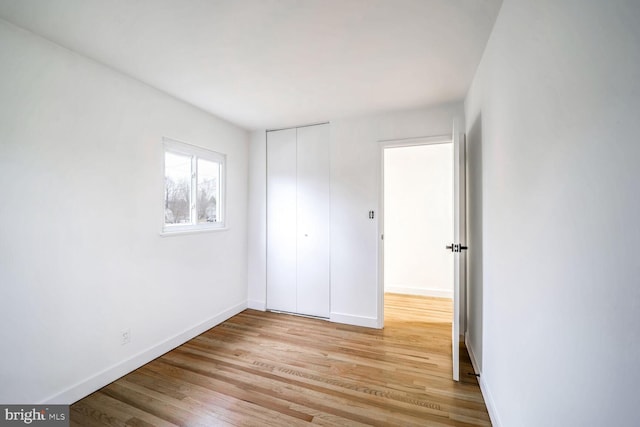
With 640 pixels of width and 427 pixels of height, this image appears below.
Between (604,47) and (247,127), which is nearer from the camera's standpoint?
(604,47)

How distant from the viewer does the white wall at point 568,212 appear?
0.63 m

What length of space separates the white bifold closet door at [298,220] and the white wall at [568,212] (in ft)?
7.29

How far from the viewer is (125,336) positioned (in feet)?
7.64

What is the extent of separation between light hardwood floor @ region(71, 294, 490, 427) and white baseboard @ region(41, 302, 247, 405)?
57 millimetres

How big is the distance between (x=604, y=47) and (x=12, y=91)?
9.52 feet

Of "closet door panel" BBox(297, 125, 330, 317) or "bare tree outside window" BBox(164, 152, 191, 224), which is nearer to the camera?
"bare tree outside window" BBox(164, 152, 191, 224)

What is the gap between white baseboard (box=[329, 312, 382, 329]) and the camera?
10.7 ft

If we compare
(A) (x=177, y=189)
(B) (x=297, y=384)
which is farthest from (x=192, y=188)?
(B) (x=297, y=384)

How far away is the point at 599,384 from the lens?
0.71 metres

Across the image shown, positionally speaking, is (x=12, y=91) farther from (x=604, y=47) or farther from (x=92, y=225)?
(x=604, y=47)

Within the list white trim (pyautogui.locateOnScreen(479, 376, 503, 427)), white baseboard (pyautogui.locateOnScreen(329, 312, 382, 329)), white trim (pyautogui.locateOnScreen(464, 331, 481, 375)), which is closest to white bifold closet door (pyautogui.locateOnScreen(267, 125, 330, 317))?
white baseboard (pyautogui.locateOnScreen(329, 312, 382, 329))

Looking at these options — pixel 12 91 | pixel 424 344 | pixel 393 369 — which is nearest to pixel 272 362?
pixel 393 369

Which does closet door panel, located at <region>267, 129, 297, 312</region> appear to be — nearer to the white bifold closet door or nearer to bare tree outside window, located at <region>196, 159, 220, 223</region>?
the white bifold closet door

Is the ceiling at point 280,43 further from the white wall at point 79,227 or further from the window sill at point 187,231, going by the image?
the window sill at point 187,231
